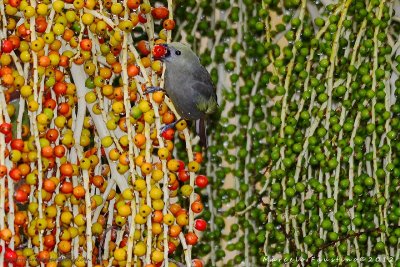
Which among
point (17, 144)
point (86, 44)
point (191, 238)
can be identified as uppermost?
point (86, 44)

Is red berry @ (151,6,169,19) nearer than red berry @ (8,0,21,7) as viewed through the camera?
No

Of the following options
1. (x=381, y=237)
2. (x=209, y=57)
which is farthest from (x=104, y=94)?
(x=381, y=237)

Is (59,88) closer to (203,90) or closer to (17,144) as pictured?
(17,144)

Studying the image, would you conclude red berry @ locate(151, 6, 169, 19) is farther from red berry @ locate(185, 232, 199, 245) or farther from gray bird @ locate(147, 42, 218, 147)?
red berry @ locate(185, 232, 199, 245)

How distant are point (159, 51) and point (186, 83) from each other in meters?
0.09

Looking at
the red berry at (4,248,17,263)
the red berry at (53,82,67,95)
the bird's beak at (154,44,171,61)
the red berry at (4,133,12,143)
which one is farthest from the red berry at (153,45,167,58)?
the red berry at (4,248,17,263)

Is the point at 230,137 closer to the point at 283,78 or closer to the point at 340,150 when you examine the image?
the point at 283,78

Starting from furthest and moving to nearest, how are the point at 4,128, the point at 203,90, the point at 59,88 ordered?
the point at 203,90 < the point at 59,88 < the point at 4,128

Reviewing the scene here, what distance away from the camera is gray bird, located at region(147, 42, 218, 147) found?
121cm

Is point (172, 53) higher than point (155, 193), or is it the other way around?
point (172, 53)

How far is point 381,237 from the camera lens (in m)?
1.47

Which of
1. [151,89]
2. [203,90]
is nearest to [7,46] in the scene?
[151,89]

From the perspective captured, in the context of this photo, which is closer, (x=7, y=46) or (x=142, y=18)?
(x=7, y=46)

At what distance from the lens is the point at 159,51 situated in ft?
3.86
